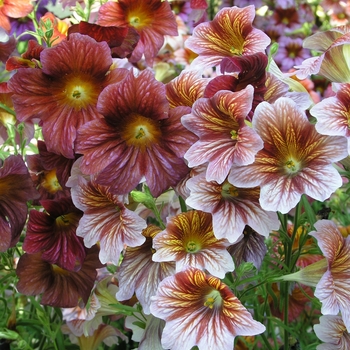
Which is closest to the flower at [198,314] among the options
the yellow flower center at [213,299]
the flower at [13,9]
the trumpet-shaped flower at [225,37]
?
the yellow flower center at [213,299]

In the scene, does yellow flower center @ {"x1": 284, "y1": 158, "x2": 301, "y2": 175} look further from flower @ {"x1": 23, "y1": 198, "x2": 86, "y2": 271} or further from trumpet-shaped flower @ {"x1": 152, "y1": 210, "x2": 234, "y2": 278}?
flower @ {"x1": 23, "y1": 198, "x2": 86, "y2": 271}

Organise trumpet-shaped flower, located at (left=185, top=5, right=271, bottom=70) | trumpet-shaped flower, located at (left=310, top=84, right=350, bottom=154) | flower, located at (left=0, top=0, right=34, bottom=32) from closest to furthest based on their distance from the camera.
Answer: trumpet-shaped flower, located at (left=310, top=84, right=350, bottom=154)
trumpet-shaped flower, located at (left=185, top=5, right=271, bottom=70)
flower, located at (left=0, top=0, right=34, bottom=32)

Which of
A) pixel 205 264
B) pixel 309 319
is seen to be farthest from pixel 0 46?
pixel 309 319

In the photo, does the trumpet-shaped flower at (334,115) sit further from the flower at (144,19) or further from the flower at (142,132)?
the flower at (144,19)

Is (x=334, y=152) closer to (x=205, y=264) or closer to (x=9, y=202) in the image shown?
(x=205, y=264)

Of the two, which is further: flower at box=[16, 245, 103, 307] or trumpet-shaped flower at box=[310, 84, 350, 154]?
flower at box=[16, 245, 103, 307]

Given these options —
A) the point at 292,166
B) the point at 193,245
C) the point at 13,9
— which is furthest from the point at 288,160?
the point at 13,9

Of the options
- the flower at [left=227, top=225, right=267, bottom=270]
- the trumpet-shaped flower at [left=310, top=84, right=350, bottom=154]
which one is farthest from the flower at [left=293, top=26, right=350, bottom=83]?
the flower at [left=227, top=225, right=267, bottom=270]
